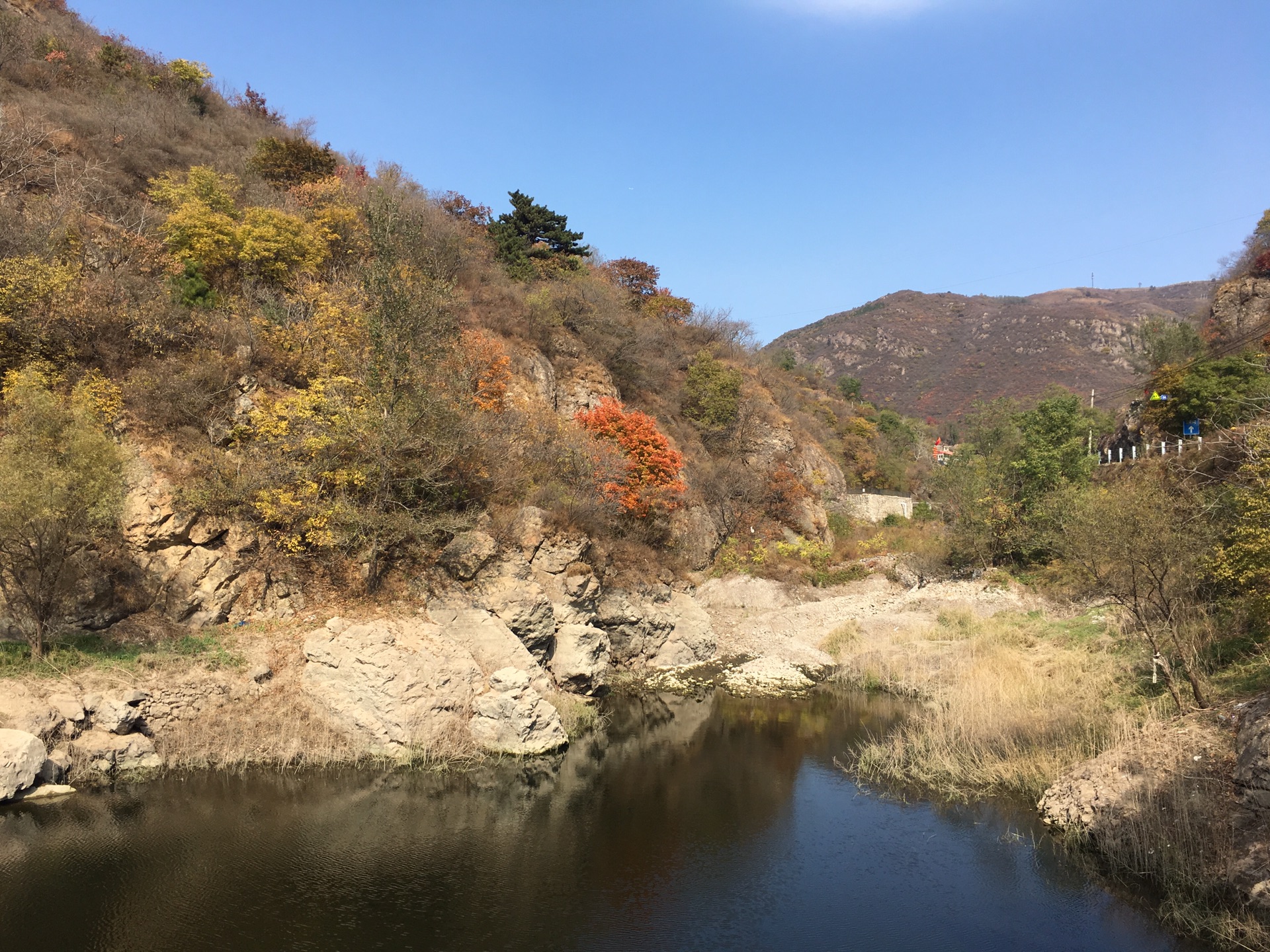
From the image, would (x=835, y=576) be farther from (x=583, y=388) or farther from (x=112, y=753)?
(x=112, y=753)

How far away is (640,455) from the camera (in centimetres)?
3388

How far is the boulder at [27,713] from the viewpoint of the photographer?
15531 millimetres

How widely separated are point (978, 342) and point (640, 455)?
126775mm

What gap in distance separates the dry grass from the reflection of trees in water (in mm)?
2634

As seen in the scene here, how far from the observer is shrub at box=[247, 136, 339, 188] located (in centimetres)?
3656

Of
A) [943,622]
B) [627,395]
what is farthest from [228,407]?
[943,622]

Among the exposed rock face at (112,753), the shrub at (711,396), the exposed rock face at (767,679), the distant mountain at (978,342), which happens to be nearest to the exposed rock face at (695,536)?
the shrub at (711,396)

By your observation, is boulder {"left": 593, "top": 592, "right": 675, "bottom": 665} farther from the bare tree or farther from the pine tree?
the pine tree

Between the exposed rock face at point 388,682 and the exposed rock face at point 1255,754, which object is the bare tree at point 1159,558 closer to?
the exposed rock face at point 1255,754

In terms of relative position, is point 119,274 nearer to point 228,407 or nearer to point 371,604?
point 228,407

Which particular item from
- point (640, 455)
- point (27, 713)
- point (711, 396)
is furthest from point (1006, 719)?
point (711, 396)

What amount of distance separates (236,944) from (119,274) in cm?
2243

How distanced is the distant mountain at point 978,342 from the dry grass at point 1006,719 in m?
94.0

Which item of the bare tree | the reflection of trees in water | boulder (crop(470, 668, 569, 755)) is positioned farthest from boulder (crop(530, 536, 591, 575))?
the bare tree
